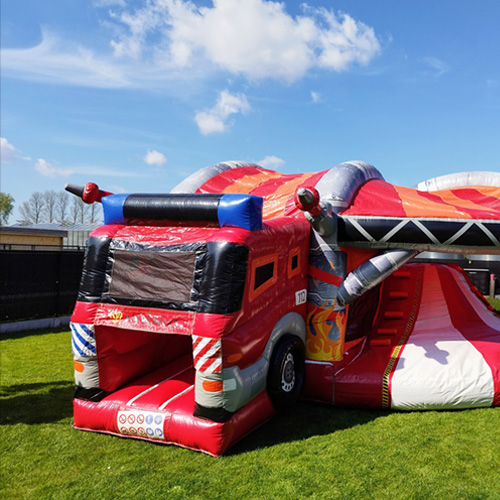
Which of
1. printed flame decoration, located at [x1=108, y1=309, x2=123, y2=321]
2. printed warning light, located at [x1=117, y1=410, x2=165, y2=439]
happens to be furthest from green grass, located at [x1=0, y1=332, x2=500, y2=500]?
printed flame decoration, located at [x1=108, y1=309, x2=123, y2=321]

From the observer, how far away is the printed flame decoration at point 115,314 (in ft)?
16.3

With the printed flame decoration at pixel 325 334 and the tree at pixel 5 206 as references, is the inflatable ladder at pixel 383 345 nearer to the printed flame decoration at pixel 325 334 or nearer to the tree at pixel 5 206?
the printed flame decoration at pixel 325 334

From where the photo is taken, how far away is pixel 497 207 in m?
6.61

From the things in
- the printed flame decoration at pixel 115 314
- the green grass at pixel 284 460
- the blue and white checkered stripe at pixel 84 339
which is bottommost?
the green grass at pixel 284 460

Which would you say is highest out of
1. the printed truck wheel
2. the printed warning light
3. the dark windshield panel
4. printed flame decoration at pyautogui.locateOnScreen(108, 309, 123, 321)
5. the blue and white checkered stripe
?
the dark windshield panel

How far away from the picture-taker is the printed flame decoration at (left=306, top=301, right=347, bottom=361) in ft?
20.1

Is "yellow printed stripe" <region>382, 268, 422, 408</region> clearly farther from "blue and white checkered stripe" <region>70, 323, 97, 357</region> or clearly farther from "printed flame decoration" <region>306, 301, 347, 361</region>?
"blue and white checkered stripe" <region>70, 323, 97, 357</region>

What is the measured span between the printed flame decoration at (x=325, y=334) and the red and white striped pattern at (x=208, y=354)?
2.07 m

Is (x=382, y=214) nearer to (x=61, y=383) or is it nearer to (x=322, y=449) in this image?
(x=322, y=449)

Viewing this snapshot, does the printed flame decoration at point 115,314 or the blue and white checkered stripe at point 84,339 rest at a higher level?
the printed flame decoration at point 115,314

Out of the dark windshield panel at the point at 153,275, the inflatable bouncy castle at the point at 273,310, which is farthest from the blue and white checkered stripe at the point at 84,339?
the dark windshield panel at the point at 153,275

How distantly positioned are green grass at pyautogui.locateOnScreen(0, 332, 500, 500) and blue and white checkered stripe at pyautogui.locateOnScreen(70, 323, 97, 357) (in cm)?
91

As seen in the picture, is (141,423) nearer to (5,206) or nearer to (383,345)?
(383,345)

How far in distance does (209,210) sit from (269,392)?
218cm
